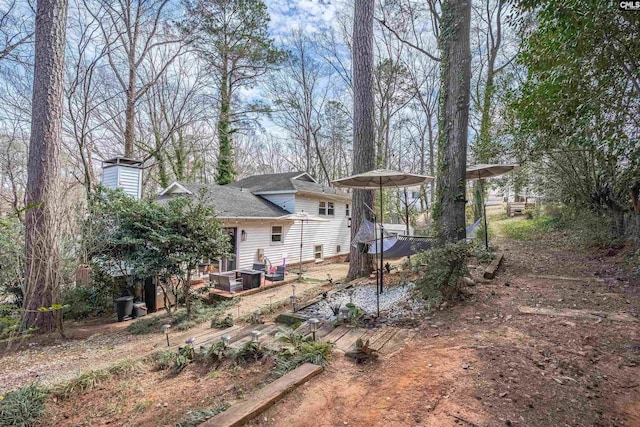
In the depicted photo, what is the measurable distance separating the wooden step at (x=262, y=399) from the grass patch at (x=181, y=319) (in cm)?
375

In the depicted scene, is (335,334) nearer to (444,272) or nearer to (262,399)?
(262,399)

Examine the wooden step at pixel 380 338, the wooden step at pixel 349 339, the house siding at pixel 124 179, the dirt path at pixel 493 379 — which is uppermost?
the house siding at pixel 124 179

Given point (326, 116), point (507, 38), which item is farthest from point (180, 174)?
point (507, 38)

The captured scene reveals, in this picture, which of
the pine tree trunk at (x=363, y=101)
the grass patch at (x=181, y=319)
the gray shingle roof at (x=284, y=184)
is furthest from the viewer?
the gray shingle roof at (x=284, y=184)

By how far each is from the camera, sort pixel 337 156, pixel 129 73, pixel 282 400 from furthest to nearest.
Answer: pixel 337 156, pixel 129 73, pixel 282 400

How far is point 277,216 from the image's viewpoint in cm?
1202

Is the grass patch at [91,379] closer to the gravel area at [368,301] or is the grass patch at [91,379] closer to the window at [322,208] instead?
the gravel area at [368,301]

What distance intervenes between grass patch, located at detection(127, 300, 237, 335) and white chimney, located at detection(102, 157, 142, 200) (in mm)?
3785

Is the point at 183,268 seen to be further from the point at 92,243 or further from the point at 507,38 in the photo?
the point at 507,38

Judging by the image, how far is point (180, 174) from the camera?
16.3 metres

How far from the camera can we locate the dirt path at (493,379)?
6.03 feet

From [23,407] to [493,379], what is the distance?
3.90 m

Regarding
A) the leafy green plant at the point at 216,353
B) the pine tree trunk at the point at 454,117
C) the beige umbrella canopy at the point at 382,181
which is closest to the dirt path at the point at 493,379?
the leafy green plant at the point at 216,353

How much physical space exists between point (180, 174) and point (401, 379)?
16688 mm
